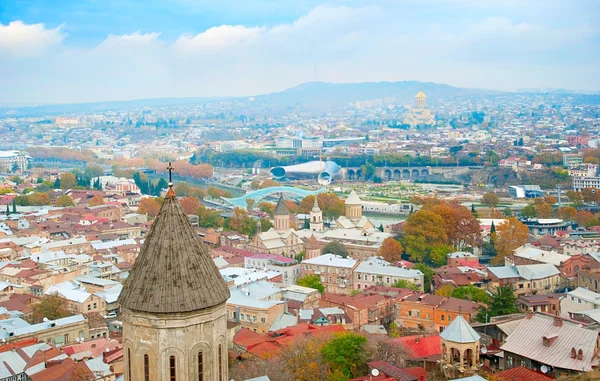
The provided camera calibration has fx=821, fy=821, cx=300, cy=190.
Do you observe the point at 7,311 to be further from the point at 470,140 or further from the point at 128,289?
the point at 470,140

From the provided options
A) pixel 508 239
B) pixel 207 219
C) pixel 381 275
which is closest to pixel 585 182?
pixel 508 239

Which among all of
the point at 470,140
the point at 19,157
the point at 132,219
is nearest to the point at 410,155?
the point at 470,140

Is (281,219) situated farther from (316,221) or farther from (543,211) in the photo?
(543,211)

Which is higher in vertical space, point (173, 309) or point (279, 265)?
point (173, 309)

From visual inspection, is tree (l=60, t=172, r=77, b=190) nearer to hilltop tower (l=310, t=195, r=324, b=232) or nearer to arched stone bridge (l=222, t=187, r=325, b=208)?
arched stone bridge (l=222, t=187, r=325, b=208)

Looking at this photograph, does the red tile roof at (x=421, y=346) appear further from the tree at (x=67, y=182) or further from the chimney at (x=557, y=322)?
the tree at (x=67, y=182)

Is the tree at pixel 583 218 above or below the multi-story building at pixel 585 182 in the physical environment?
above

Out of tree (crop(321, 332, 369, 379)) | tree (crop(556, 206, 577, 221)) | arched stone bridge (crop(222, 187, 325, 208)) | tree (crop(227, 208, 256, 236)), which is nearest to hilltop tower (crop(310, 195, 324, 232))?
tree (crop(227, 208, 256, 236))

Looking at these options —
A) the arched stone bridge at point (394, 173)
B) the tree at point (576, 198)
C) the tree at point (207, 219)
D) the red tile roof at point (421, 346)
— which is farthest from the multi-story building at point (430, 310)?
the arched stone bridge at point (394, 173)
